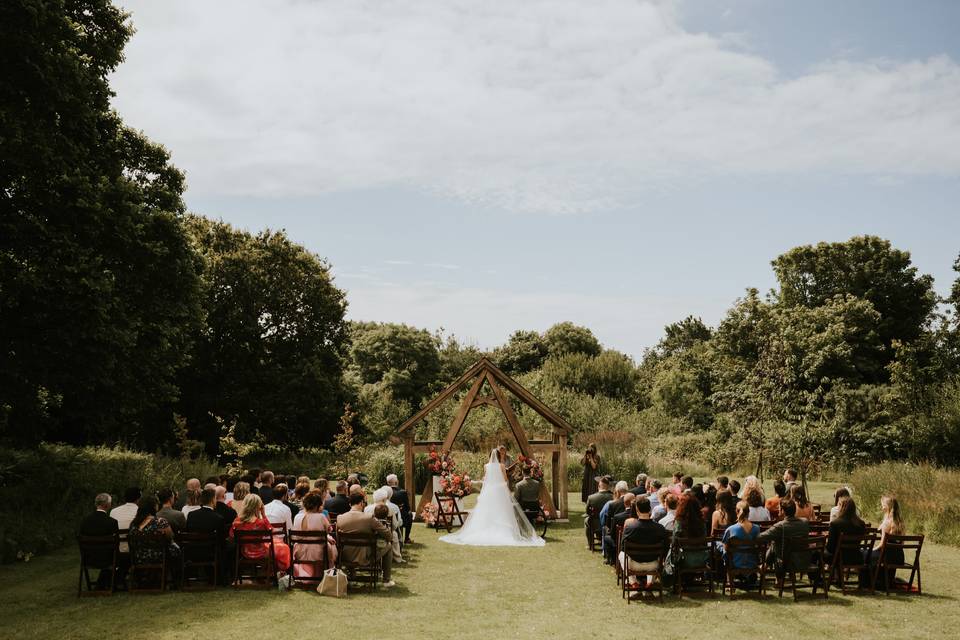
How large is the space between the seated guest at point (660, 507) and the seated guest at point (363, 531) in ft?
13.4

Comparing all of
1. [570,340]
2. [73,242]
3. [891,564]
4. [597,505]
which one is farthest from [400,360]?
[891,564]

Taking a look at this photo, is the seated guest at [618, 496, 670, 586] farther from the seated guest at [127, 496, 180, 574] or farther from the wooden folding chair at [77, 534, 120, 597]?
the wooden folding chair at [77, 534, 120, 597]

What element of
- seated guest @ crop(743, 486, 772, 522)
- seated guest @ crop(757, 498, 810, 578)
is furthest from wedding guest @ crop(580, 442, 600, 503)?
seated guest @ crop(757, 498, 810, 578)

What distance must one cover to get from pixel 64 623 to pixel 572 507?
14.7m

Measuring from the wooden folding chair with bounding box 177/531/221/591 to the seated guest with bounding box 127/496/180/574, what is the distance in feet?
0.42

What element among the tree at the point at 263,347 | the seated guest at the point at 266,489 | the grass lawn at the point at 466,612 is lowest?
the grass lawn at the point at 466,612

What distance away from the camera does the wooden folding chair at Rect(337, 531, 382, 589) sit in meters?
11.4

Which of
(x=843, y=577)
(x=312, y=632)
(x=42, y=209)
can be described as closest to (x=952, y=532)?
(x=843, y=577)

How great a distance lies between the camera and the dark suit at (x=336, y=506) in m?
13.3

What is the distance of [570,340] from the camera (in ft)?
202

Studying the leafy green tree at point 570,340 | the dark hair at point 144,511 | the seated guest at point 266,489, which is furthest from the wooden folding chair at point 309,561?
the leafy green tree at point 570,340

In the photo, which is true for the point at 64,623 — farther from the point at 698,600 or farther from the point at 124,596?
the point at 698,600

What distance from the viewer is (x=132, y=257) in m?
17.5

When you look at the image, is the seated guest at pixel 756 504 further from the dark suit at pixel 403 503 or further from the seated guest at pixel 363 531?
the dark suit at pixel 403 503
